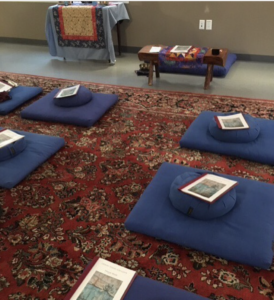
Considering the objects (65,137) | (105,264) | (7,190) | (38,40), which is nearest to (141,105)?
Result: (65,137)

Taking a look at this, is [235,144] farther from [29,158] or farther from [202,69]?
[202,69]

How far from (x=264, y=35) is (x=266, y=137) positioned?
95.8 inches

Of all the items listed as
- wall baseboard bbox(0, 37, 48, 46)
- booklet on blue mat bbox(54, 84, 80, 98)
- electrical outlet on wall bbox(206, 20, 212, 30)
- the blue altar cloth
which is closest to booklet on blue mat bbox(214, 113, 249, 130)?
booklet on blue mat bbox(54, 84, 80, 98)

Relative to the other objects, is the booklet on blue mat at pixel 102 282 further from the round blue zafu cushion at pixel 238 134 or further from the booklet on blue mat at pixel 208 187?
the round blue zafu cushion at pixel 238 134

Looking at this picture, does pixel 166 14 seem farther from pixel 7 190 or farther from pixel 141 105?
pixel 7 190

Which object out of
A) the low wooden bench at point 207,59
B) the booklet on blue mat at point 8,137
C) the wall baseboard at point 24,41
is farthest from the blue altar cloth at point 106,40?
the booklet on blue mat at point 8,137

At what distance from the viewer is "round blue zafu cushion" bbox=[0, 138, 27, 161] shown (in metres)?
2.60

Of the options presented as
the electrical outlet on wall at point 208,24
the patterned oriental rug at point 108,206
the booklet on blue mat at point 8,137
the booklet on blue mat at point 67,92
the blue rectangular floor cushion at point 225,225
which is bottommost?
the patterned oriental rug at point 108,206

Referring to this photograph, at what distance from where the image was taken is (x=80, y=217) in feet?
7.20

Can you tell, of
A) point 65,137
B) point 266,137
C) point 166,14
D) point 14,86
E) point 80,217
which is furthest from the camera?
point 166,14

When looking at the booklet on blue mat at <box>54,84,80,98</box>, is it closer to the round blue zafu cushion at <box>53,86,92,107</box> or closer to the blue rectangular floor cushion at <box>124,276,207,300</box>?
the round blue zafu cushion at <box>53,86,92,107</box>

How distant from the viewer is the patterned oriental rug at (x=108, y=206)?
1773mm

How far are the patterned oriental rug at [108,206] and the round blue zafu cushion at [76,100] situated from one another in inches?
10.8

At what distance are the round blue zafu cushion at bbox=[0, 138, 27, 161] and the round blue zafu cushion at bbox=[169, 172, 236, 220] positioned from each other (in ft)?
4.58
